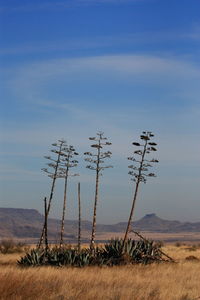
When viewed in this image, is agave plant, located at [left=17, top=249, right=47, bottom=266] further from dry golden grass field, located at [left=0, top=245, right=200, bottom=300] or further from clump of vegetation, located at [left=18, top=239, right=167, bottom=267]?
dry golden grass field, located at [left=0, top=245, right=200, bottom=300]

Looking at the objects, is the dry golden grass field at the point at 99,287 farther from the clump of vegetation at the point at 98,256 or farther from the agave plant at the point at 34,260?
the agave plant at the point at 34,260

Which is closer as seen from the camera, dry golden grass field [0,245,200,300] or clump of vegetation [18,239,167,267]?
dry golden grass field [0,245,200,300]

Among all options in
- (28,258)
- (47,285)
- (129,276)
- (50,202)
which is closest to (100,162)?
(50,202)

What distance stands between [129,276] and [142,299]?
6.47m

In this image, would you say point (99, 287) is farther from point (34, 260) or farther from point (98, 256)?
point (98, 256)

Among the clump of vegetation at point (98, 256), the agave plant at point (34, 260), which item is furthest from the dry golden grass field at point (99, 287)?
the agave plant at point (34, 260)

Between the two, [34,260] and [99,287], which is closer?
[99,287]

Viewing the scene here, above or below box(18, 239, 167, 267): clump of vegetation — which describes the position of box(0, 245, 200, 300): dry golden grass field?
below

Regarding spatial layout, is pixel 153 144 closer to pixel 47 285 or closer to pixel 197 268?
pixel 197 268

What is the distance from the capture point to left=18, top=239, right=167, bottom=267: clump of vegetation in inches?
971

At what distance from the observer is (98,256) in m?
26.0

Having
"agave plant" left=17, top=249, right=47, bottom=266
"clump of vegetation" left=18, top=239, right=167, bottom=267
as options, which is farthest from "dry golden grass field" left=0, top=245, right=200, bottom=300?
"agave plant" left=17, top=249, right=47, bottom=266

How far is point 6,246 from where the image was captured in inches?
1757

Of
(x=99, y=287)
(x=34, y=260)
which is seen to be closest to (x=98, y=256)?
(x=34, y=260)
